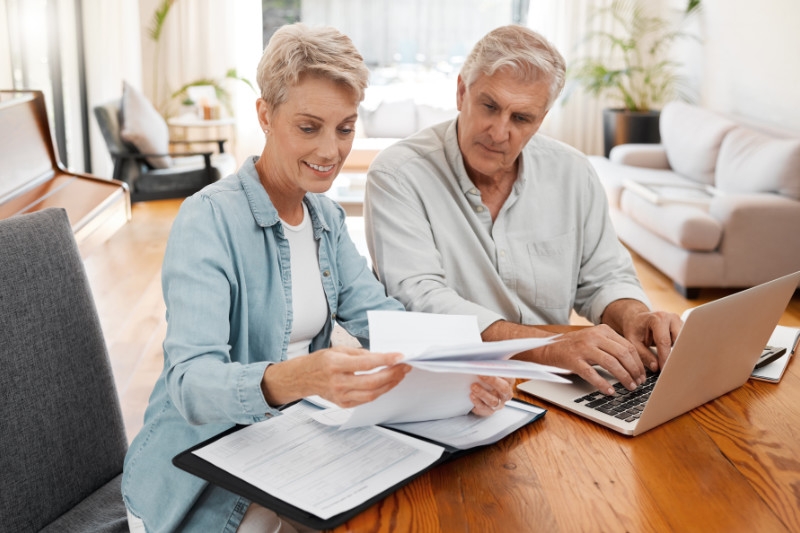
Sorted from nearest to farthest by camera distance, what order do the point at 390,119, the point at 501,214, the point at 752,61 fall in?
the point at 501,214
the point at 752,61
the point at 390,119

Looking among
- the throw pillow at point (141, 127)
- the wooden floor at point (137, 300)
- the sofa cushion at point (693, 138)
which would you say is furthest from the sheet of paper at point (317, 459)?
the throw pillow at point (141, 127)

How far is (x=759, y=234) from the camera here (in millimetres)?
4105

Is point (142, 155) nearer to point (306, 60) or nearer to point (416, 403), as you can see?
point (306, 60)

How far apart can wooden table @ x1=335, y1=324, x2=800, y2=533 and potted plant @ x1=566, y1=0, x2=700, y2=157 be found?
5.59 metres

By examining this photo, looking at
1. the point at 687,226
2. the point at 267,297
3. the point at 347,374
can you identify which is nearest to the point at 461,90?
the point at 267,297

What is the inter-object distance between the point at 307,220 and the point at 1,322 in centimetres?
53

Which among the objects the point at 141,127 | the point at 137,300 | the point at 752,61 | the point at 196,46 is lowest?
the point at 137,300

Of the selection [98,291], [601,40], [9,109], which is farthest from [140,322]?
[601,40]

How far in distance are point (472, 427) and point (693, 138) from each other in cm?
465

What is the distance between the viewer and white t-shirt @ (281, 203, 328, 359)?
1.38 meters

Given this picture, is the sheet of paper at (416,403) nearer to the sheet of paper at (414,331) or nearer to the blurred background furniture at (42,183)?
the sheet of paper at (414,331)

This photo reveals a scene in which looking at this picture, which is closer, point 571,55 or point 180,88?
point 180,88

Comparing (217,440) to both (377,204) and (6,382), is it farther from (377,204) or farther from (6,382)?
(377,204)

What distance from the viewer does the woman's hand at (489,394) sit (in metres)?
1.12
